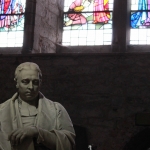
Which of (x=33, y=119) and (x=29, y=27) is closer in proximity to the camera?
(x=33, y=119)

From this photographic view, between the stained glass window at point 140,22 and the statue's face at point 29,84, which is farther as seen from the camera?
the stained glass window at point 140,22

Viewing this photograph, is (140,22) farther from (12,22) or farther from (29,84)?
(29,84)

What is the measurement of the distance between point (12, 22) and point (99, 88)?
8.86 feet

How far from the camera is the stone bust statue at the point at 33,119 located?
4.40m

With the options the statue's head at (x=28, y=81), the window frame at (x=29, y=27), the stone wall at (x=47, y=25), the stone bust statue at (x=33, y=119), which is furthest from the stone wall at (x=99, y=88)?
the statue's head at (x=28, y=81)

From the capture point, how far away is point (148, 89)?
985 cm

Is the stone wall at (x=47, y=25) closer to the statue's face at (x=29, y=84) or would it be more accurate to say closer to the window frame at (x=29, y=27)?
the window frame at (x=29, y=27)

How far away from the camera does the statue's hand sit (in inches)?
169

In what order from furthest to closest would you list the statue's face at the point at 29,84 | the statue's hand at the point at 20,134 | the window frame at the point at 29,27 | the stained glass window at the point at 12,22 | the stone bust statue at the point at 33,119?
the stained glass window at the point at 12,22 < the window frame at the point at 29,27 < the statue's face at the point at 29,84 < the stone bust statue at the point at 33,119 < the statue's hand at the point at 20,134

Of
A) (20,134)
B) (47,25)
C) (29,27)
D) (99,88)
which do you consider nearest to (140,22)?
(47,25)

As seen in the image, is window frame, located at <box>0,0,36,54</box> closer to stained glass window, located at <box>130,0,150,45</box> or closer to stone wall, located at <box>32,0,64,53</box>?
stone wall, located at <box>32,0,64,53</box>

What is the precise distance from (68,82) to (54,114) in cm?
547

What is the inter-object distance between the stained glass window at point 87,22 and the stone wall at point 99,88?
1.11m

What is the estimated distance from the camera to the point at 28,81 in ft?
15.1
